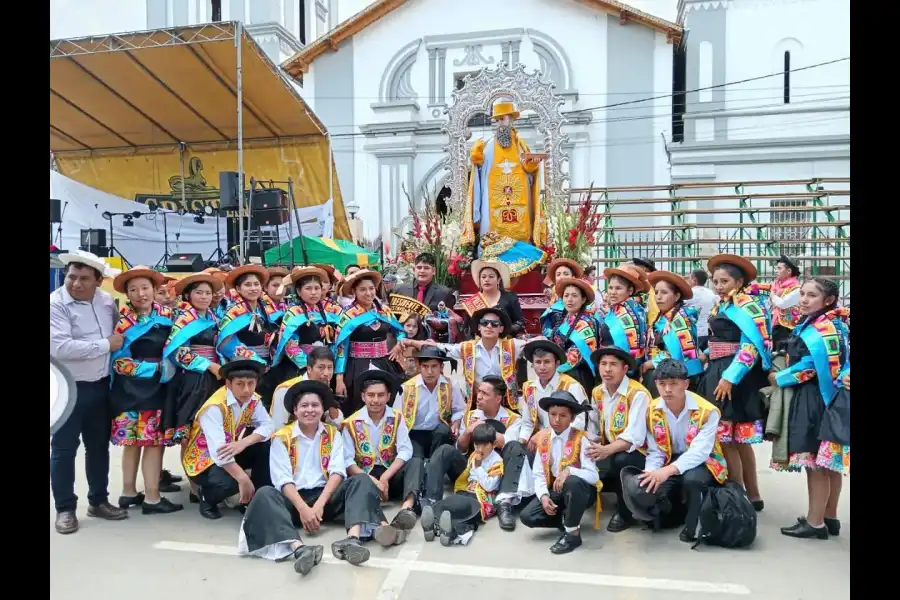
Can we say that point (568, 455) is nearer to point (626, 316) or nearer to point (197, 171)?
point (626, 316)

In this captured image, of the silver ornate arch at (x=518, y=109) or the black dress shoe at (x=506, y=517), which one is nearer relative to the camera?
the black dress shoe at (x=506, y=517)

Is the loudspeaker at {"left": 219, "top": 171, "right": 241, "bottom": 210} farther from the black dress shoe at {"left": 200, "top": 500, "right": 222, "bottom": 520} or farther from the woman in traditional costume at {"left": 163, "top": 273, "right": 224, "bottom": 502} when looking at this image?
the black dress shoe at {"left": 200, "top": 500, "right": 222, "bottom": 520}

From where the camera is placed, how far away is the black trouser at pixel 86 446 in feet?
13.4

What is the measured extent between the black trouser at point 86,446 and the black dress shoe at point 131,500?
0.43 ft

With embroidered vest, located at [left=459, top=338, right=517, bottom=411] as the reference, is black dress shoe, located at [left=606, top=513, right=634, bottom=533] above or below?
below

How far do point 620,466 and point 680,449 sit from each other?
376mm

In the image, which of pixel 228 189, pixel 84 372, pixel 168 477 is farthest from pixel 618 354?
pixel 228 189

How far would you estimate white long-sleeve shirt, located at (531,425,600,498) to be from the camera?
13.0ft

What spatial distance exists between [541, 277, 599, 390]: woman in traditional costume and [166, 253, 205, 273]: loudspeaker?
8262 millimetres

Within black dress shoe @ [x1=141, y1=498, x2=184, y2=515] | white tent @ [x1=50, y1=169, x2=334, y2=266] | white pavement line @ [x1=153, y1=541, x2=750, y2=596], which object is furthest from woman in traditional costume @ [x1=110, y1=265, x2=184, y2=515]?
white tent @ [x1=50, y1=169, x2=334, y2=266]

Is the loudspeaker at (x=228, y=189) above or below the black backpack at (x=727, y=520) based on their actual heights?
above

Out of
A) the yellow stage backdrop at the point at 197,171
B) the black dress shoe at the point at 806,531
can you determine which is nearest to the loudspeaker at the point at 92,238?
the yellow stage backdrop at the point at 197,171

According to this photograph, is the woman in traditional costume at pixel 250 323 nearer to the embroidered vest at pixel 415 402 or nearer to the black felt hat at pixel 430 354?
the embroidered vest at pixel 415 402

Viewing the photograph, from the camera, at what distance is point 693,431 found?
12.9 feet
